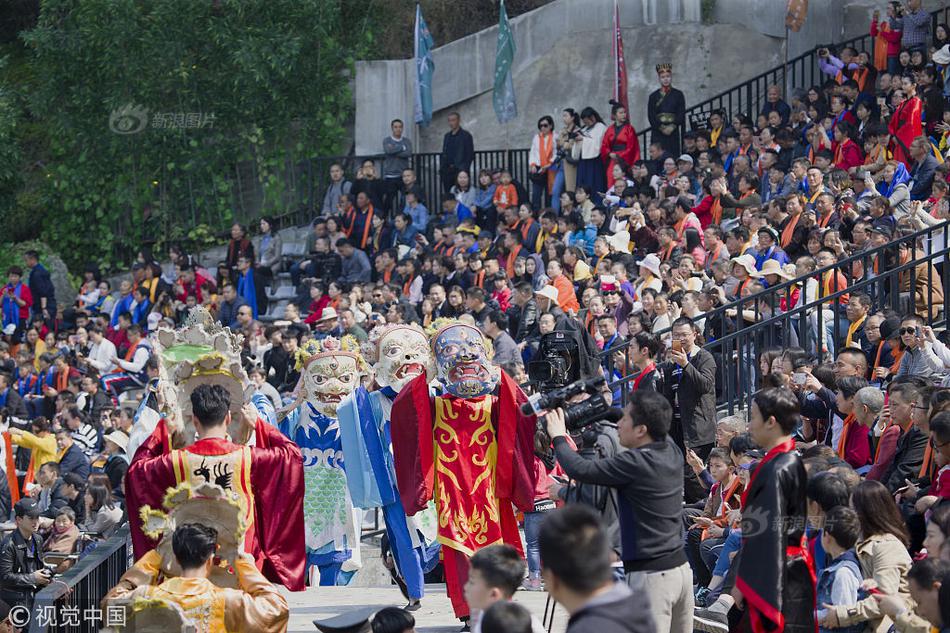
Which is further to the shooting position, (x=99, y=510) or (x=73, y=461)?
(x=73, y=461)

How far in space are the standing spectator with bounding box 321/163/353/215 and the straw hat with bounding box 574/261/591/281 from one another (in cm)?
744

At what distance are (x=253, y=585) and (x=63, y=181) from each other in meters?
20.6

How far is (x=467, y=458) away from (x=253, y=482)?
163 cm

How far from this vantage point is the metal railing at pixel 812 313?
11.7 metres

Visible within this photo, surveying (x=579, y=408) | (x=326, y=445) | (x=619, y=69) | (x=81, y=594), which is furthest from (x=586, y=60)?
(x=579, y=408)

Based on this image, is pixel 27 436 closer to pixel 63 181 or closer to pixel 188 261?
pixel 188 261

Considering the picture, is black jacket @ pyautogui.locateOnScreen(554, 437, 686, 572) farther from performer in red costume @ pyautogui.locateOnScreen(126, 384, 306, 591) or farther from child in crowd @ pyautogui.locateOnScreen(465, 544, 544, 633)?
performer in red costume @ pyautogui.locateOnScreen(126, 384, 306, 591)

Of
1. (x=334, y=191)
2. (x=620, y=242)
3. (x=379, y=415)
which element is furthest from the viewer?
(x=334, y=191)

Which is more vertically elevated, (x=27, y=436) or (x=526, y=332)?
(x=526, y=332)

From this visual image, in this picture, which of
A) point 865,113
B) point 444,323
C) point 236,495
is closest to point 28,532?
point 444,323

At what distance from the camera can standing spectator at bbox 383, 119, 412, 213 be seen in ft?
72.8

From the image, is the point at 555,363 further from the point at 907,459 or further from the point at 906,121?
the point at 906,121

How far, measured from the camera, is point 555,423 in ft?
21.4

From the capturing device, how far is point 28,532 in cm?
1119
